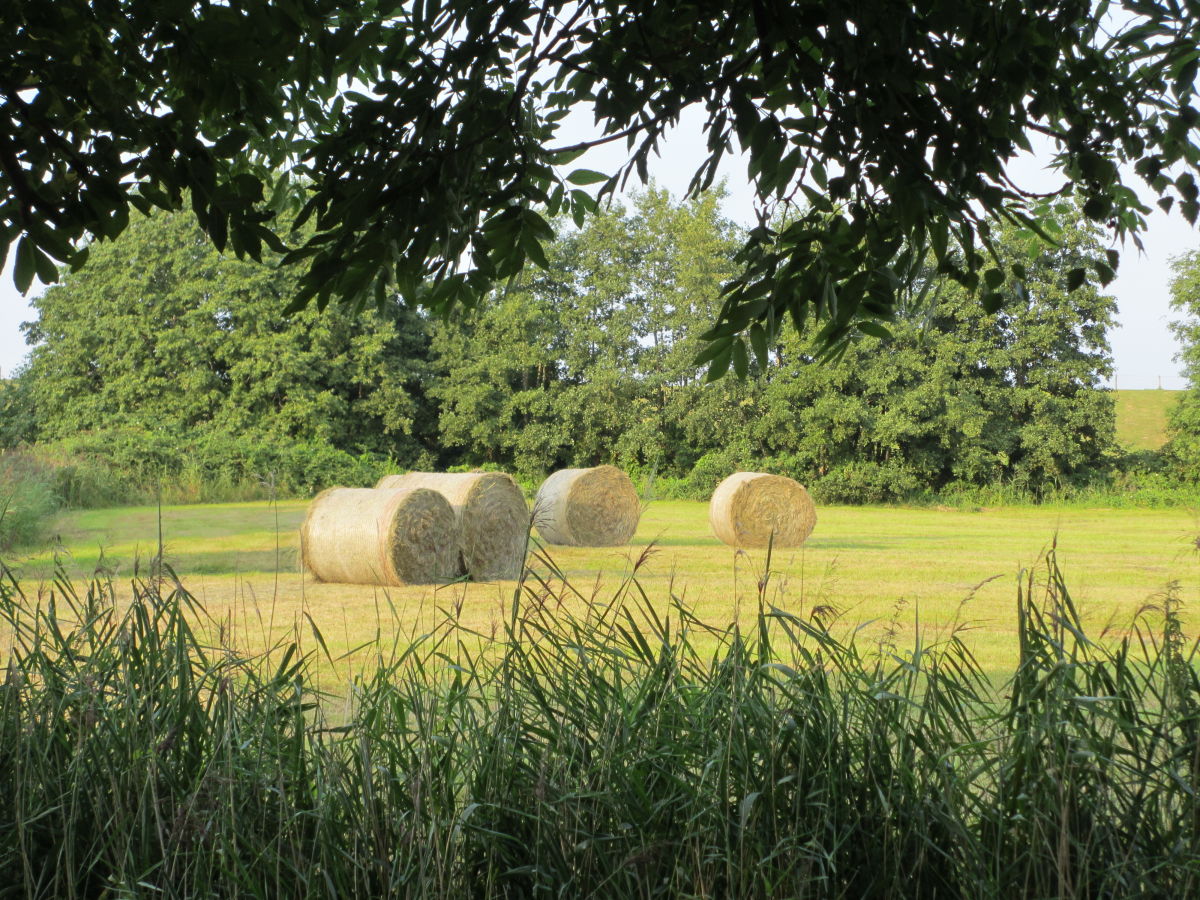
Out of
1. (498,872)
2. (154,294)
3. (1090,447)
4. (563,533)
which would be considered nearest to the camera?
(498,872)

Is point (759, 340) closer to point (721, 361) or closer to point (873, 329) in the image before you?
point (721, 361)

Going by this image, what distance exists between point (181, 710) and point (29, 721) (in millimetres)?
469

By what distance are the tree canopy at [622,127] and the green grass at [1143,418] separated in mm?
21939

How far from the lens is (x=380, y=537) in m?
9.79

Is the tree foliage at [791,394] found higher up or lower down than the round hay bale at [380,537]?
higher up

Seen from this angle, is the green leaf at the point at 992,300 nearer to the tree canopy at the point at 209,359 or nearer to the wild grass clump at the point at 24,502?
the wild grass clump at the point at 24,502

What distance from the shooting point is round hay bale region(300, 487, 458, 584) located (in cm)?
985

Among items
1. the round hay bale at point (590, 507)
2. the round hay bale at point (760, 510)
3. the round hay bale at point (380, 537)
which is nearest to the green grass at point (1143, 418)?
the round hay bale at point (760, 510)

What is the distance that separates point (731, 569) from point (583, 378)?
13923mm

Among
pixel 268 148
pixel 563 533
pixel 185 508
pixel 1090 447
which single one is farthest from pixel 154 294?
pixel 268 148

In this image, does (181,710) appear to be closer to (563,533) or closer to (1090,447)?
(563,533)

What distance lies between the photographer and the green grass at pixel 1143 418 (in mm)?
23422

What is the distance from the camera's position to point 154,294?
26.6m

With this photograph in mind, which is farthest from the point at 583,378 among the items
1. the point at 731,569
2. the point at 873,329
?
the point at 873,329
